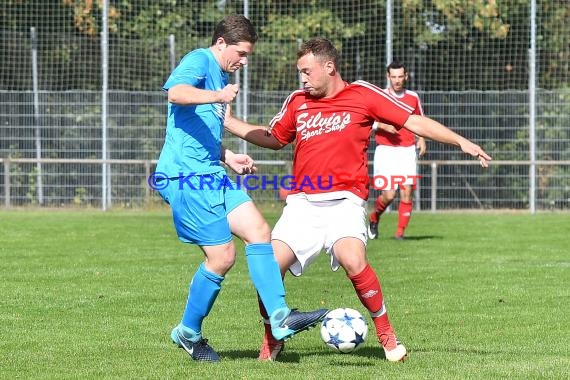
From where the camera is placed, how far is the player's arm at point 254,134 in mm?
7473

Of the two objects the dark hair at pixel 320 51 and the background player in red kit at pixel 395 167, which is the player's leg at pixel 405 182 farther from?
the dark hair at pixel 320 51

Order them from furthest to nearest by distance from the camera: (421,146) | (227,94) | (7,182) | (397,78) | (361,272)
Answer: (7,182)
(421,146)
(397,78)
(361,272)
(227,94)

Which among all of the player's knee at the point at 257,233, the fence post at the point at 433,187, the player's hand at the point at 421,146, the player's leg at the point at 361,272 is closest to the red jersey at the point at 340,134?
the player's leg at the point at 361,272

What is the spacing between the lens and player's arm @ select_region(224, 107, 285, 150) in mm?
7473

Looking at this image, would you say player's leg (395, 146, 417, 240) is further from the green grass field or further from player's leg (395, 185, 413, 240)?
the green grass field

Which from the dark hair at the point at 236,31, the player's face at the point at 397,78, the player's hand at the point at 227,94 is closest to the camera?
the player's hand at the point at 227,94

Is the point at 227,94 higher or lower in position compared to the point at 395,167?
higher

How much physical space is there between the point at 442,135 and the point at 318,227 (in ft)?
3.08

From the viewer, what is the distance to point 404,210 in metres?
15.7

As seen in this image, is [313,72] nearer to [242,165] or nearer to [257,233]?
[242,165]

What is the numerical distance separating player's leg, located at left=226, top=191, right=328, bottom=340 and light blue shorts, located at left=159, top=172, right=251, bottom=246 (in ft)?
0.15

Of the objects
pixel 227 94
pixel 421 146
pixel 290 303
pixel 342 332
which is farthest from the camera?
pixel 421 146

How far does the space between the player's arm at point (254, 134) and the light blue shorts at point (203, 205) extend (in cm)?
69

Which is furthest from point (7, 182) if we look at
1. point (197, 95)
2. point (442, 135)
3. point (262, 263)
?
point (197, 95)
